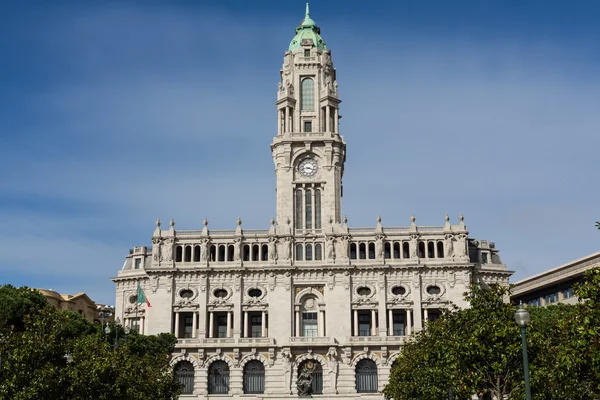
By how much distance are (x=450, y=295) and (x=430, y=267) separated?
188 inches

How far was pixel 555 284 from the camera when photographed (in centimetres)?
11150

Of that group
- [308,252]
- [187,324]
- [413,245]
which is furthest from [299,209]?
[187,324]

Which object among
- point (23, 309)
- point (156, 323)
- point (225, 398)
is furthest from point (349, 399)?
point (23, 309)

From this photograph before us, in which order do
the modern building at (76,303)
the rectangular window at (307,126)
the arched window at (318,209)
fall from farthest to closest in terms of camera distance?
1. the modern building at (76,303)
2. the rectangular window at (307,126)
3. the arched window at (318,209)

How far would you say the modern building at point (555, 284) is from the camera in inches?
4080

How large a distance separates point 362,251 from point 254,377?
23531 mm

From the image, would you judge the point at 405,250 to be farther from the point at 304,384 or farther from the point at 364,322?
the point at 304,384

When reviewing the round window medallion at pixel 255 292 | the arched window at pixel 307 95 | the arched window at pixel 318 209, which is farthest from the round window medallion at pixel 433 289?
the arched window at pixel 307 95

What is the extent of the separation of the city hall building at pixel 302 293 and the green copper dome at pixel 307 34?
19.4 m

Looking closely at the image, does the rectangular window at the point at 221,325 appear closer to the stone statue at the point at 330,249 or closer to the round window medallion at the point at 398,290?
the stone statue at the point at 330,249

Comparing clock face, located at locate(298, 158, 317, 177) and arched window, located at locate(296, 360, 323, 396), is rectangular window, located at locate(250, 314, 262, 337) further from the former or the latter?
clock face, located at locate(298, 158, 317, 177)

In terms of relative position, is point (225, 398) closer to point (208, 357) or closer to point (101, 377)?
point (208, 357)

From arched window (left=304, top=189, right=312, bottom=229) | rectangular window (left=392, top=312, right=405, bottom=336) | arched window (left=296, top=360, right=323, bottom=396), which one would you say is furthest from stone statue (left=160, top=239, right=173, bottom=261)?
rectangular window (left=392, top=312, right=405, bottom=336)

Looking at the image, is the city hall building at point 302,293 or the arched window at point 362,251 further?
the arched window at point 362,251
